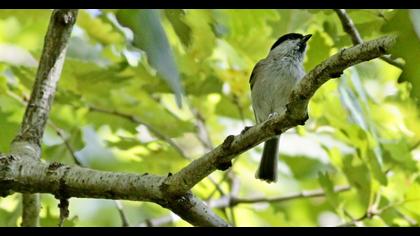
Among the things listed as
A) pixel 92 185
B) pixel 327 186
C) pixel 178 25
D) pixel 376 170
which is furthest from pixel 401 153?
pixel 92 185

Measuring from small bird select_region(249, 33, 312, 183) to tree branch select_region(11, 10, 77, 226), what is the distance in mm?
1035

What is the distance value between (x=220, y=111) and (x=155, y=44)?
1.73m

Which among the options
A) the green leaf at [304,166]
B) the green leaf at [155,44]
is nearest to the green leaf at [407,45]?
the green leaf at [155,44]

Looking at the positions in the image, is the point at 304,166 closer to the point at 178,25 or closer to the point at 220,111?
the point at 220,111

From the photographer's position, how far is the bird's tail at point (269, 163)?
9.67 ft

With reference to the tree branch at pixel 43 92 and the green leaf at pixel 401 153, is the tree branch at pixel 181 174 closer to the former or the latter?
the tree branch at pixel 43 92

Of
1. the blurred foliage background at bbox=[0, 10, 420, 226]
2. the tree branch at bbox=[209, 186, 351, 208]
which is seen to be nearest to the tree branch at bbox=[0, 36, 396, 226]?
the blurred foliage background at bbox=[0, 10, 420, 226]

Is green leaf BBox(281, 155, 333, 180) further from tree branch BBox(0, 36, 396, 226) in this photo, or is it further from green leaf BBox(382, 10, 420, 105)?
green leaf BBox(382, 10, 420, 105)

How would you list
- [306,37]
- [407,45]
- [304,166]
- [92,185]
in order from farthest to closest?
[304,166]
[306,37]
[92,185]
[407,45]

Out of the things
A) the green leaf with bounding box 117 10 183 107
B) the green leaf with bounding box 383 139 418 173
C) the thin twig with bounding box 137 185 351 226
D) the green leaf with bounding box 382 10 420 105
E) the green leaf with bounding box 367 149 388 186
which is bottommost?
the green leaf with bounding box 382 10 420 105

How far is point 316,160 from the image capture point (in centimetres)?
333

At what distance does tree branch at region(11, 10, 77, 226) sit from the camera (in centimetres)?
172

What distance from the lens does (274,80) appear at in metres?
2.83

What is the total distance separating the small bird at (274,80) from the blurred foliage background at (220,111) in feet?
0.25
